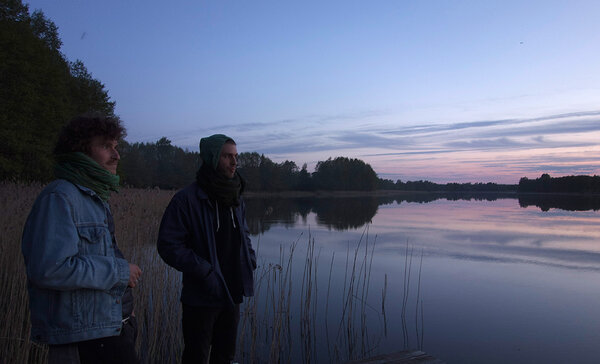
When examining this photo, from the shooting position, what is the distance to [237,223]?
2.24 meters

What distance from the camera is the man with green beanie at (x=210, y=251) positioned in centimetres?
208

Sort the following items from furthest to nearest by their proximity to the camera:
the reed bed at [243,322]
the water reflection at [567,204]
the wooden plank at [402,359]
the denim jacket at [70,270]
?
1. the water reflection at [567,204]
2. the reed bed at [243,322]
3. the wooden plank at [402,359]
4. the denim jacket at [70,270]

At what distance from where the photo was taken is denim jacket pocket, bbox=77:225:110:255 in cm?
132

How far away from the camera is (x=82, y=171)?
1.36m

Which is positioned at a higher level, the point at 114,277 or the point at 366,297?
the point at 114,277

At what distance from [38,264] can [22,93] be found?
610 inches

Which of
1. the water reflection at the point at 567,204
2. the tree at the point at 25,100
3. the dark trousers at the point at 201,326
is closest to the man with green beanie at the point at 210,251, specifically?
the dark trousers at the point at 201,326

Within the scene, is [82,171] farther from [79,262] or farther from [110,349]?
[110,349]

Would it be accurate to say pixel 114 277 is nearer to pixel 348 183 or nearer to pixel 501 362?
pixel 501 362

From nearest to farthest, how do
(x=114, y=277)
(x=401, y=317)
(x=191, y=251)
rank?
(x=114, y=277), (x=191, y=251), (x=401, y=317)

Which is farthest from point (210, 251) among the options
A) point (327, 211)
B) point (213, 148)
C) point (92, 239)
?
point (327, 211)

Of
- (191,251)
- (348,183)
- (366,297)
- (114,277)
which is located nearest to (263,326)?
(366,297)

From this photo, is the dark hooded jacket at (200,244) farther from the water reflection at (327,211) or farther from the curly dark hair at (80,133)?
the water reflection at (327,211)

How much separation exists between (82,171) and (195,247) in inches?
35.1
